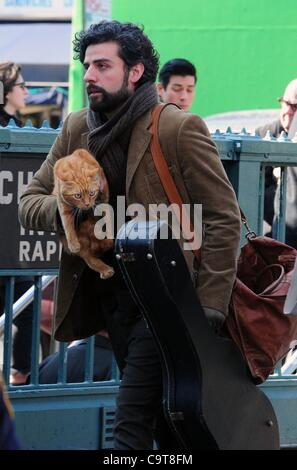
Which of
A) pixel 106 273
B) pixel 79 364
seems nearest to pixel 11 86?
pixel 79 364

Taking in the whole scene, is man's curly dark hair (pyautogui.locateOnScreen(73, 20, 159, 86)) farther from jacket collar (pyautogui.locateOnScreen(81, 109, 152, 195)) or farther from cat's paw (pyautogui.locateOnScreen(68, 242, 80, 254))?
cat's paw (pyautogui.locateOnScreen(68, 242, 80, 254))

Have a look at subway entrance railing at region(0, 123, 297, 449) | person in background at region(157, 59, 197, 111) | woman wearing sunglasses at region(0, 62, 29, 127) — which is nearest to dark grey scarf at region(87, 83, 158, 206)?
subway entrance railing at region(0, 123, 297, 449)

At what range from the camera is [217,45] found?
12141 mm

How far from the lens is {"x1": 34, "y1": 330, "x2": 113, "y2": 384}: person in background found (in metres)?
5.44

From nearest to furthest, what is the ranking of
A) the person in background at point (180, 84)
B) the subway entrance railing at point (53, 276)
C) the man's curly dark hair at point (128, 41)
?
the man's curly dark hair at point (128, 41) → the subway entrance railing at point (53, 276) → the person in background at point (180, 84)

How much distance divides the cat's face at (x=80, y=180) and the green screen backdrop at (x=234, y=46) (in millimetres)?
8245

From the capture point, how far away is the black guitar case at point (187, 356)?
12.7ft

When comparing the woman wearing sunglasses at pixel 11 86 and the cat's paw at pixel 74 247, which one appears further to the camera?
the woman wearing sunglasses at pixel 11 86

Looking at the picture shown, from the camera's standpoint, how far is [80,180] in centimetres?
399

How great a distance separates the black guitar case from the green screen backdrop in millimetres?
8178

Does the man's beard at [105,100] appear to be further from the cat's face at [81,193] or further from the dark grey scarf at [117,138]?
the cat's face at [81,193]

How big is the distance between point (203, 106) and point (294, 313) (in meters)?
8.37

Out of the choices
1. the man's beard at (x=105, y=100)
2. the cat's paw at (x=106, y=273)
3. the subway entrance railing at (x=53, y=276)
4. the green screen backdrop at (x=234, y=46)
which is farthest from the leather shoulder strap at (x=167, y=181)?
the green screen backdrop at (x=234, y=46)

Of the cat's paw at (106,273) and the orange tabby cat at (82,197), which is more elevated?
the orange tabby cat at (82,197)
